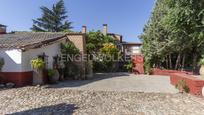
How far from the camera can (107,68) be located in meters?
37.1

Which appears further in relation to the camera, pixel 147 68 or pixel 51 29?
pixel 51 29

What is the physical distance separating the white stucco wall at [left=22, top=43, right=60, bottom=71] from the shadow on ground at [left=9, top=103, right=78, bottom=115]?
295 inches

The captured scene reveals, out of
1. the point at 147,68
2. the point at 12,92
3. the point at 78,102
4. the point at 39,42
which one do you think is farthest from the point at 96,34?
the point at 78,102

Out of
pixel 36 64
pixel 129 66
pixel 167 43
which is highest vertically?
pixel 167 43

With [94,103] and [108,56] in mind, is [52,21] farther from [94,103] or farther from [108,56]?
[94,103]

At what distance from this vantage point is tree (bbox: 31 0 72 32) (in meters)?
58.1

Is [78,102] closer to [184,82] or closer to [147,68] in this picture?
[184,82]

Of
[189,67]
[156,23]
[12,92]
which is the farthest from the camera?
[189,67]

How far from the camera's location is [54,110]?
432 inches

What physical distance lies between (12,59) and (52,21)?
4167 centimetres

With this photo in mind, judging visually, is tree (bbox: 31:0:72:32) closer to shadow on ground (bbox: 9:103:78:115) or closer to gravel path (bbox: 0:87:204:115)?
gravel path (bbox: 0:87:204:115)

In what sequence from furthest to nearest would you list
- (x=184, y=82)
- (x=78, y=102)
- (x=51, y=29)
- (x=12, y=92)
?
(x=51, y=29), (x=184, y=82), (x=12, y=92), (x=78, y=102)

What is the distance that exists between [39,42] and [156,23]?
14.7 m

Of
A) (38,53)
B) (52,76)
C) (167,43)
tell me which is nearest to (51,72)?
(52,76)
